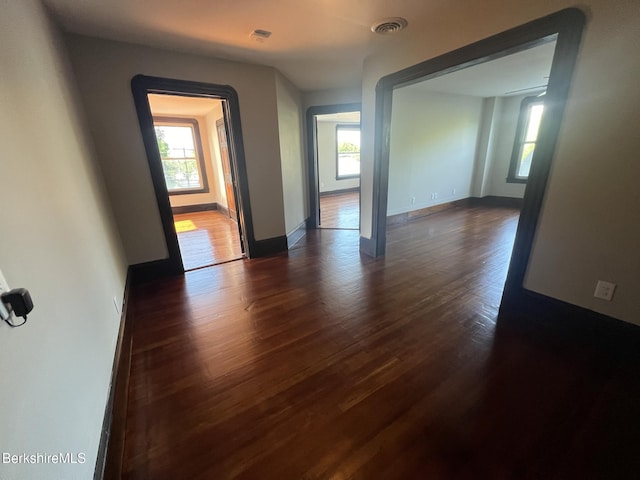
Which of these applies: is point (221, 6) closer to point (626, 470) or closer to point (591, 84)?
point (591, 84)

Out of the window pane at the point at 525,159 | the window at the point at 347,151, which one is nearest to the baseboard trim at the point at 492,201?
the window pane at the point at 525,159

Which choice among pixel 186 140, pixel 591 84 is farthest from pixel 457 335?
pixel 186 140

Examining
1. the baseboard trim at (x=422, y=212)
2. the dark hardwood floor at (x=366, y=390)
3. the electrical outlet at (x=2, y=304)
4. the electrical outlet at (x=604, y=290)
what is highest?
the electrical outlet at (x=2, y=304)

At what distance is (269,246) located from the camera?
145 inches

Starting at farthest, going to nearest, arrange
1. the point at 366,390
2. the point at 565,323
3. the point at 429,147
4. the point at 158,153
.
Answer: the point at 429,147, the point at 158,153, the point at 565,323, the point at 366,390

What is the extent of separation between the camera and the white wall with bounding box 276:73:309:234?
3.53 metres

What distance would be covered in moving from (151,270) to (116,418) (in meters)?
1.89

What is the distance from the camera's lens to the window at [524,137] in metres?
5.55

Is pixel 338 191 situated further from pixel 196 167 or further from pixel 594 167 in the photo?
pixel 594 167

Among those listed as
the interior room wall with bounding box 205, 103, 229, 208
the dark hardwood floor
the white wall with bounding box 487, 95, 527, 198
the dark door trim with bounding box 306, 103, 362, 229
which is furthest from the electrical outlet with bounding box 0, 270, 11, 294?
the white wall with bounding box 487, 95, 527, 198

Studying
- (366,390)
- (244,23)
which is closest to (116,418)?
(366,390)

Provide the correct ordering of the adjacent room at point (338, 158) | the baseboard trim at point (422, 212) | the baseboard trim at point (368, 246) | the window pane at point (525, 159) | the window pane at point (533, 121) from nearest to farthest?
the baseboard trim at point (368, 246), the baseboard trim at point (422, 212), the window pane at point (533, 121), the window pane at point (525, 159), the adjacent room at point (338, 158)

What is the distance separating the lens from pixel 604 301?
171cm

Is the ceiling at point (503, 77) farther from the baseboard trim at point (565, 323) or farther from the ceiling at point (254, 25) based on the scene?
the baseboard trim at point (565, 323)
